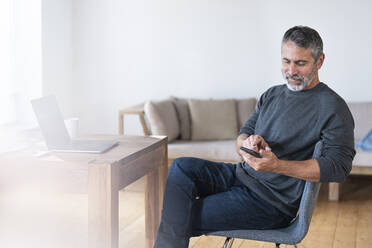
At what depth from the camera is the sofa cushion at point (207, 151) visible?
12.5 ft

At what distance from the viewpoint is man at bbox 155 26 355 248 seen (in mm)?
1793

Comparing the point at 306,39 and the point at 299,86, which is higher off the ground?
the point at 306,39

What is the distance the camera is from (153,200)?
2371 millimetres

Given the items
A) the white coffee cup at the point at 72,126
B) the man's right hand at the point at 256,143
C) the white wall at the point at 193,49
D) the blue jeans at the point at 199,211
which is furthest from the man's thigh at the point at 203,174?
the white wall at the point at 193,49

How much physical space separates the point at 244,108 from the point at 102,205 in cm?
272

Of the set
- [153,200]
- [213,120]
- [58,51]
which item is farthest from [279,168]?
[58,51]

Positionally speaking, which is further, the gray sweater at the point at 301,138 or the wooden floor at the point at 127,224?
the wooden floor at the point at 127,224

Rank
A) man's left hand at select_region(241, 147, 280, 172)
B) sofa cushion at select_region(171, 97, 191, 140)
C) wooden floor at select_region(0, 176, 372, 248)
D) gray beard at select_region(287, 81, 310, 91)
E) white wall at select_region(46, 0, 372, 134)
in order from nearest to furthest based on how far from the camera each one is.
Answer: man's left hand at select_region(241, 147, 280, 172)
gray beard at select_region(287, 81, 310, 91)
wooden floor at select_region(0, 176, 372, 248)
sofa cushion at select_region(171, 97, 191, 140)
white wall at select_region(46, 0, 372, 134)

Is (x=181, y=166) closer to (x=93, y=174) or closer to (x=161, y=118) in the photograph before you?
(x=93, y=174)

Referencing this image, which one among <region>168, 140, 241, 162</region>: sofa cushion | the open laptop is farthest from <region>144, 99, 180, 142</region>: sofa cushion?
the open laptop

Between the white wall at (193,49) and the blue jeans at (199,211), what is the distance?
2.67 meters

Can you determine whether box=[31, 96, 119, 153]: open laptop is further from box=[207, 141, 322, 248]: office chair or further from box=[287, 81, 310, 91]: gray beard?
box=[287, 81, 310, 91]: gray beard

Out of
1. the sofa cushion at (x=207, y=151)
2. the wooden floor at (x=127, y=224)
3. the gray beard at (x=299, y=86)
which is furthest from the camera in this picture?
the sofa cushion at (x=207, y=151)

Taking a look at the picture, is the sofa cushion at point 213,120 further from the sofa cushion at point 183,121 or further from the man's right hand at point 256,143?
the man's right hand at point 256,143
